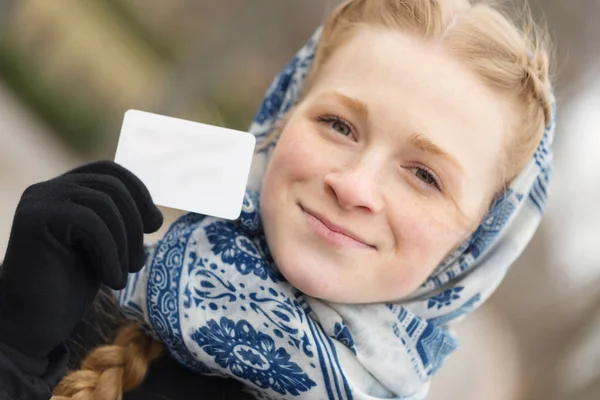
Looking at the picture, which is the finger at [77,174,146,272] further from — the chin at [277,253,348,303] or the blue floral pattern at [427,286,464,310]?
the blue floral pattern at [427,286,464,310]

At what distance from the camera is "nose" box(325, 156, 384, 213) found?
0.63 meters

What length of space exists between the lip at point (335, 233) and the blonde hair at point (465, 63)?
0.22 m

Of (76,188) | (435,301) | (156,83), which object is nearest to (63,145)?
(156,83)

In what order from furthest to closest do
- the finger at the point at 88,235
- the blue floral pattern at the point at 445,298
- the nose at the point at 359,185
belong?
the blue floral pattern at the point at 445,298 < the nose at the point at 359,185 < the finger at the point at 88,235

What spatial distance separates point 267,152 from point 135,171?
23cm

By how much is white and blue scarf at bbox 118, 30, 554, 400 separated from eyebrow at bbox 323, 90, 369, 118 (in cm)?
16

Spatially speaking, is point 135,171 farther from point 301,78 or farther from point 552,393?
point 552,393

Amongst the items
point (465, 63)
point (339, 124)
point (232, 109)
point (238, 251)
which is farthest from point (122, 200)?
point (232, 109)

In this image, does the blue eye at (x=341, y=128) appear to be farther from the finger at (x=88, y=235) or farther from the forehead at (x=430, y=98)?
the finger at (x=88, y=235)

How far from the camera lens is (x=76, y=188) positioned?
1.78 ft

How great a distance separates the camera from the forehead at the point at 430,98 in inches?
25.9

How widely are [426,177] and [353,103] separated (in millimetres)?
122

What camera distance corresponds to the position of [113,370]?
668mm

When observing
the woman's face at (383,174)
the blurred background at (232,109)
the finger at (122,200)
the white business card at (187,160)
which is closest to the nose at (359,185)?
the woman's face at (383,174)
